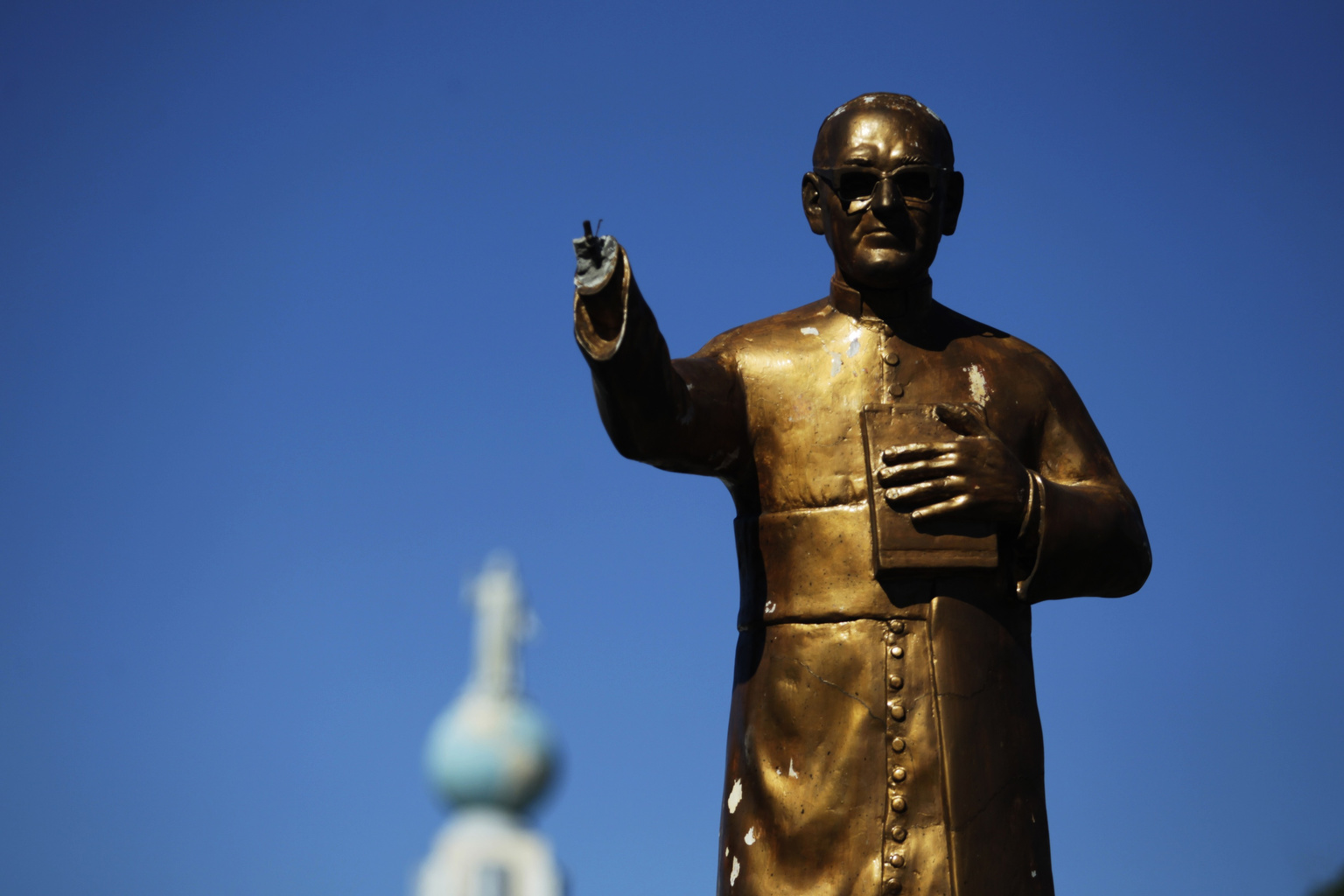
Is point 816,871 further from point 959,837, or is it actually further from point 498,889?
point 498,889

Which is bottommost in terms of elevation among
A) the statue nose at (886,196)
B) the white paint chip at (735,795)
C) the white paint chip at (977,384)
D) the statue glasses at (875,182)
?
the white paint chip at (735,795)

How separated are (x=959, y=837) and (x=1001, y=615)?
758mm

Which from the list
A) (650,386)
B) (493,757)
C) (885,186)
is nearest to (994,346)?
(885,186)

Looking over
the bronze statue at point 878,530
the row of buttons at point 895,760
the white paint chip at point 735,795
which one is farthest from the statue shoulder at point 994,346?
the white paint chip at point 735,795

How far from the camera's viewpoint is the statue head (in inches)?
220

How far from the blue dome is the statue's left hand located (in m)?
15.0

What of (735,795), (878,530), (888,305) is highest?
(888,305)

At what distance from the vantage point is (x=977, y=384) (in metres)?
5.77

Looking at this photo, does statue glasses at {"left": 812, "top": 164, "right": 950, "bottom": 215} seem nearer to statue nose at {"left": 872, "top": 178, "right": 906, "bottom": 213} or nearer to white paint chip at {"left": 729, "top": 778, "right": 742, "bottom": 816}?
statue nose at {"left": 872, "top": 178, "right": 906, "bottom": 213}

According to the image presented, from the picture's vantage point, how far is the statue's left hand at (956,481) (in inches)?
211

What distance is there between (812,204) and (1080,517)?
140 cm

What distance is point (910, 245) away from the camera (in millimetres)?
5625

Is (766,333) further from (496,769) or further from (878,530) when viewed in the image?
(496,769)

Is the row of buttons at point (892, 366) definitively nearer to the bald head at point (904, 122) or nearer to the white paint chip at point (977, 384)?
the white paint chip at point (977, 384)
